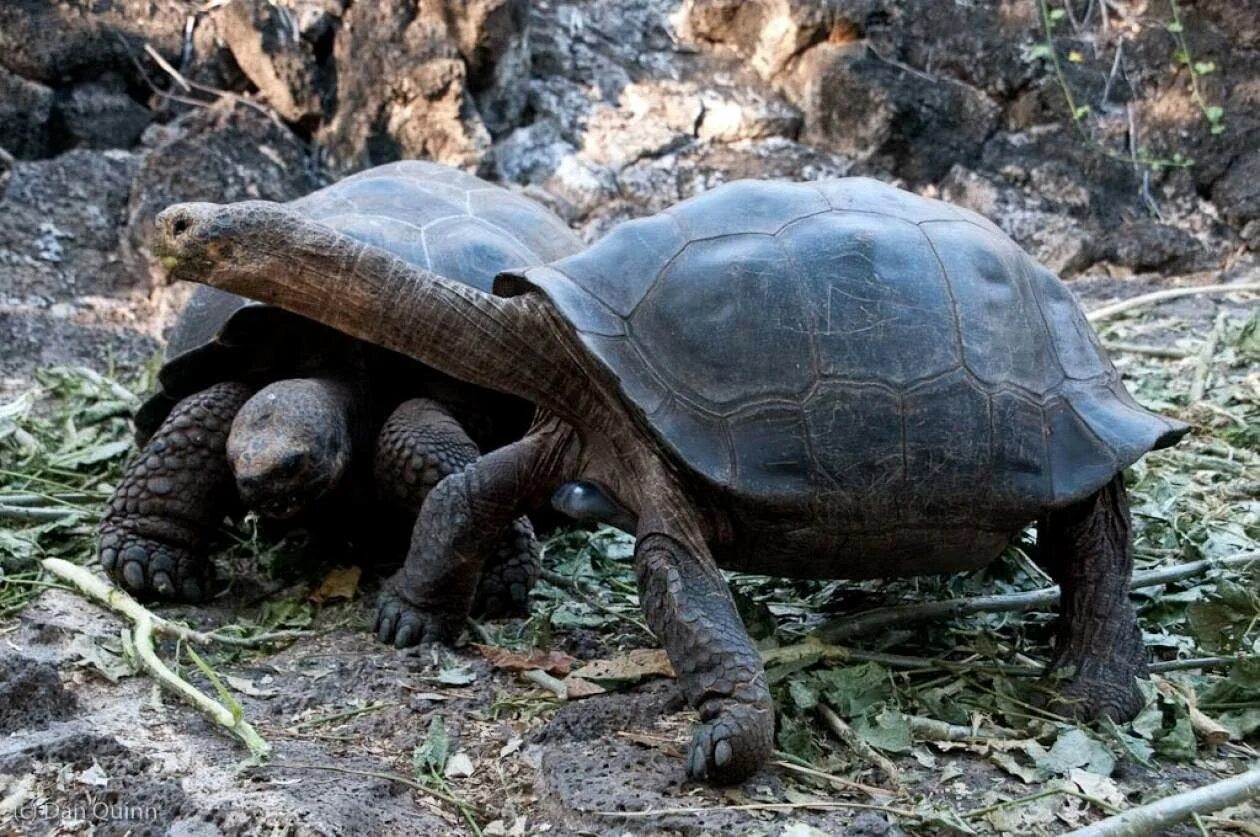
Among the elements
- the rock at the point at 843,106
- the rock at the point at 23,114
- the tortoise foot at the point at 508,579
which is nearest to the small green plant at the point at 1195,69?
the rock at the point at 843,106

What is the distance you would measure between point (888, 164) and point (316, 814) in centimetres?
683

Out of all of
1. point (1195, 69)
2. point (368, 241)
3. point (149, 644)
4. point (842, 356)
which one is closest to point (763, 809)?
point (842, 356)

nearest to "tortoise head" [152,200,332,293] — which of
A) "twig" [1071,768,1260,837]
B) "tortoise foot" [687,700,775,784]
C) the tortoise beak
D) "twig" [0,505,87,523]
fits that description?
the tortoise beak

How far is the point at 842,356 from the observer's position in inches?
113

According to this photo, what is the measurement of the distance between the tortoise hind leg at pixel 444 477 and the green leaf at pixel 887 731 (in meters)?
1.20

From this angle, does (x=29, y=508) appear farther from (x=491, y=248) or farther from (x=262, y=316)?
(x=491, y=248)

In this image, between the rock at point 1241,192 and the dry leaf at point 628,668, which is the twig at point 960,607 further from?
the rock at point 1241,192

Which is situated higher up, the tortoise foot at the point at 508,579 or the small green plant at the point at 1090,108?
the small green plant at the point at 1090,108

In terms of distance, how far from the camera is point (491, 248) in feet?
14.2

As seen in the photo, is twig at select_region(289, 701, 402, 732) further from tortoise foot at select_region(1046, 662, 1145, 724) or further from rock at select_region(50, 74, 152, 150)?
rock at select_region(50, 74, 152, 150)

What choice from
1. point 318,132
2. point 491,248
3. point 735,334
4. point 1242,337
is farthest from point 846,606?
point 318,132

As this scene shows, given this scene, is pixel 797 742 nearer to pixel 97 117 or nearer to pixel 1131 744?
pixel 1131 744

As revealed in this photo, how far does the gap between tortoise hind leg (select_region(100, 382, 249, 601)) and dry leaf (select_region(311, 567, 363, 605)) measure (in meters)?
0.34

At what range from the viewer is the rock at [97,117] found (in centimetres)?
753
